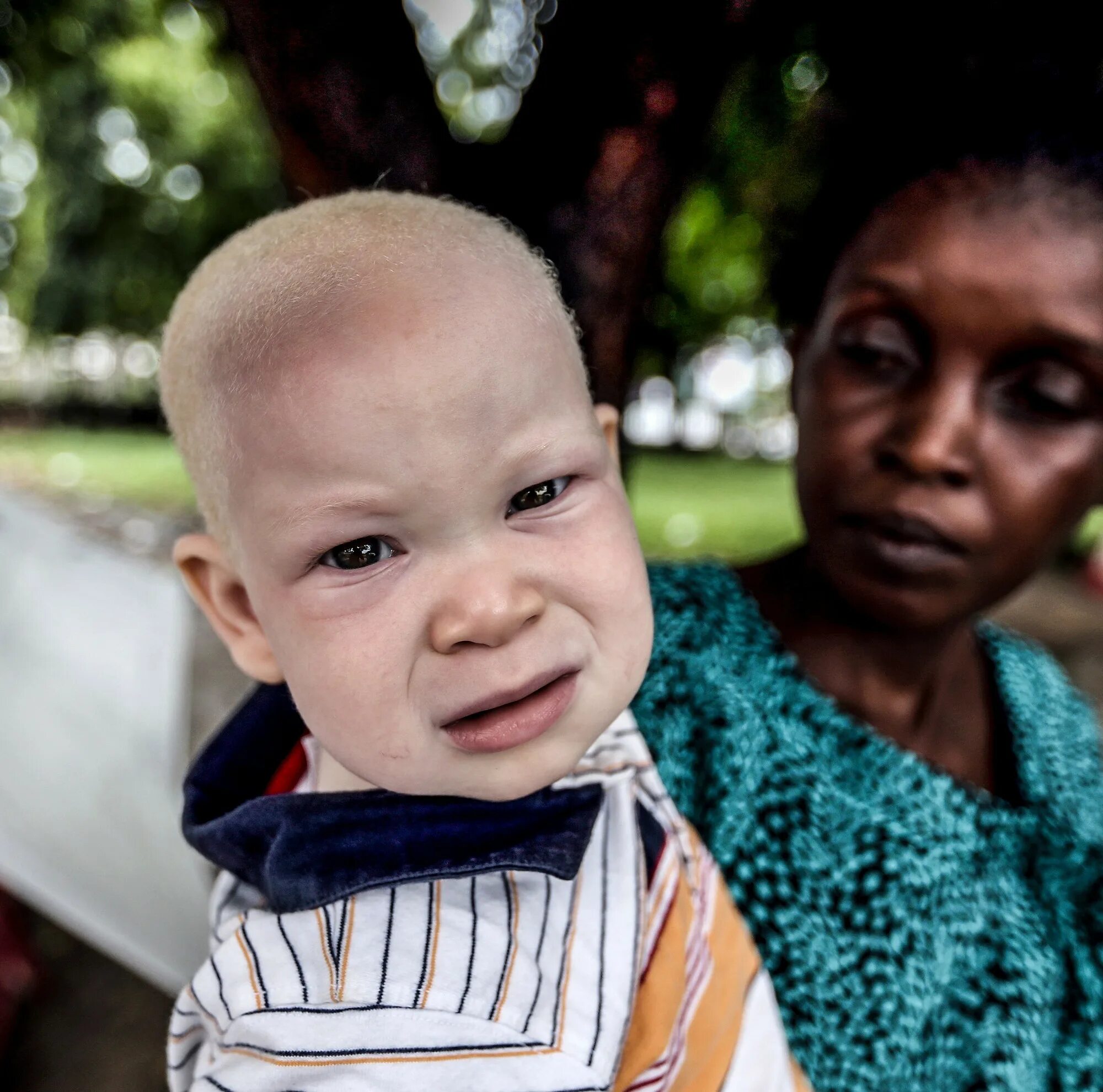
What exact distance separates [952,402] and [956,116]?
53cm

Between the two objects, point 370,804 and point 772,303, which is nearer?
point 370,804

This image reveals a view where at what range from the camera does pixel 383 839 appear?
993 mm

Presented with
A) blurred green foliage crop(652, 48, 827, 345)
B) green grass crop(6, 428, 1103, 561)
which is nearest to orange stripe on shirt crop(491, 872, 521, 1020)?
blurred green foliage crop(652, 48, 827, 345)

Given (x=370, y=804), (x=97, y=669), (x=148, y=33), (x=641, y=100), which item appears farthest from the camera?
(x=148, y=33)

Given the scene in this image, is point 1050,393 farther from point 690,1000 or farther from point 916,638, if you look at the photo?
point 690,1000

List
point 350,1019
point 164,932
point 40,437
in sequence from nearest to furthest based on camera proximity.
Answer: point 350,1019 < point 164,932 < point 40,437

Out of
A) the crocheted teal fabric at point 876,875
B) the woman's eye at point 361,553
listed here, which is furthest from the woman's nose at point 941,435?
the woman's eye at point 361,553

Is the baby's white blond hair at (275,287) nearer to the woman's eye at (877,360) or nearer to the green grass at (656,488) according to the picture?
the woman's eye at (877,360)

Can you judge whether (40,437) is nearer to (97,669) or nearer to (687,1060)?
(97,669)

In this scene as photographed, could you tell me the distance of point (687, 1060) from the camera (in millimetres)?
1128

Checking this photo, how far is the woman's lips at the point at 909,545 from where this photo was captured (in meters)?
1.42

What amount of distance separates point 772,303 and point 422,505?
139 centimetres

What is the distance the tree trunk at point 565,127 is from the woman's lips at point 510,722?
3.46ft

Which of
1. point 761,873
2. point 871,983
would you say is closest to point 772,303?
point 761,873
